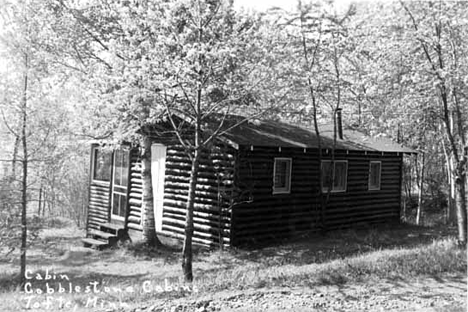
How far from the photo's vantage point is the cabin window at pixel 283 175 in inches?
512

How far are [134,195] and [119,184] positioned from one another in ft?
3.35

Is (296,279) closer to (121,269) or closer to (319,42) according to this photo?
(121,269)

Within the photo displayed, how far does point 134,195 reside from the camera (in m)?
14.1

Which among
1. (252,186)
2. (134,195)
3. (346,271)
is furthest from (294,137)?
(346,271)

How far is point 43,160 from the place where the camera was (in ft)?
30.5

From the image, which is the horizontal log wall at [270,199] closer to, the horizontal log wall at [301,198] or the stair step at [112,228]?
the horizontal log wall at [301,198]

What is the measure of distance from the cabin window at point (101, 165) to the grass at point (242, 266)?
2.49 meters

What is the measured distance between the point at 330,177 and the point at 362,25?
5.64 meters

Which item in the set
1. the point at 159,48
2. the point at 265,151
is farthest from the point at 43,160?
the point at 265,151

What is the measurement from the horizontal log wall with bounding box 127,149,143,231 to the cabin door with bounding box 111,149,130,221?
9.7 inches

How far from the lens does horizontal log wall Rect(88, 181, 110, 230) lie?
1530 centimetres

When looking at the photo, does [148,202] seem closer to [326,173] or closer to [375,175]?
[326,173]

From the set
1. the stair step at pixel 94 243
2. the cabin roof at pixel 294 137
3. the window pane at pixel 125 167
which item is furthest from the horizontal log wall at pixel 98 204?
the cabin roof at pixel 294 137

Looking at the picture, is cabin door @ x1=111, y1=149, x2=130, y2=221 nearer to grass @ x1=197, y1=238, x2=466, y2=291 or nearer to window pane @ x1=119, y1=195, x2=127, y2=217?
window pane @ x1=119, y1=195, x2=127, y2=217
